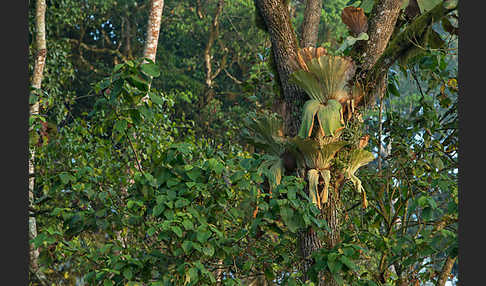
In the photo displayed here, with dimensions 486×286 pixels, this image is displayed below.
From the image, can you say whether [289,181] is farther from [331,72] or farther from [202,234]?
[331,72]

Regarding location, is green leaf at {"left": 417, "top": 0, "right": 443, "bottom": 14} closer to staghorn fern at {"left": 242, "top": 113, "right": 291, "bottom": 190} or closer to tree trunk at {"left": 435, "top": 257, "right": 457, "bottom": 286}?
staghorn fern at {"left": 242, "top": 113, "right": 291, "bottom": 190}

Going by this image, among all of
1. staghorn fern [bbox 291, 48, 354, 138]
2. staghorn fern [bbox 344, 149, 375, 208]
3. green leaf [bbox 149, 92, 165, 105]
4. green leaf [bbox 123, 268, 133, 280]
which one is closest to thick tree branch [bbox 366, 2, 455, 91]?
staghorn fern [bbox 291, 48, 354, 138]

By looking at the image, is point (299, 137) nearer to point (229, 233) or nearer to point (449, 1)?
point (229, 233)

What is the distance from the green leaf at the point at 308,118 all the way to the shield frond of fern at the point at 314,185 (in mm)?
266

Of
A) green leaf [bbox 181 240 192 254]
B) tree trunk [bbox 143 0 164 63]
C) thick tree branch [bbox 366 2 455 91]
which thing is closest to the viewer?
green leaf [bbox 181 240 192 254]

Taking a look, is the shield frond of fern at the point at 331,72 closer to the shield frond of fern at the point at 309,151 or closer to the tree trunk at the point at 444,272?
the shield frond of fern at the point at 309,151

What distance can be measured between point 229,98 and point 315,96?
1039cm

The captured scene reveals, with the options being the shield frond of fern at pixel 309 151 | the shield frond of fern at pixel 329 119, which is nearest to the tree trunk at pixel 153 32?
the shield frond of fern at pixel 309 151

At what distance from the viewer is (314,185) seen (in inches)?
136

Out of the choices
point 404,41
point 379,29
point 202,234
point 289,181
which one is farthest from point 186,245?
point 379,29

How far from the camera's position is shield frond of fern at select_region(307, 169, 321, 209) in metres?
3.42

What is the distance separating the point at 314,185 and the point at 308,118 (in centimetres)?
43

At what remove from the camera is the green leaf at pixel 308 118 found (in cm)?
334

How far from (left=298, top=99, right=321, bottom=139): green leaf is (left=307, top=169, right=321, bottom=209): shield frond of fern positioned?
27 centimetres
